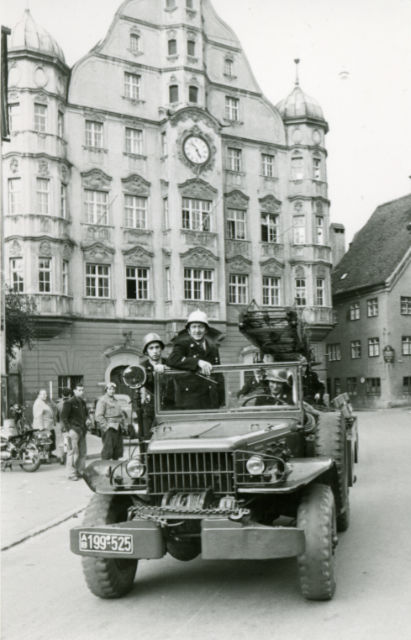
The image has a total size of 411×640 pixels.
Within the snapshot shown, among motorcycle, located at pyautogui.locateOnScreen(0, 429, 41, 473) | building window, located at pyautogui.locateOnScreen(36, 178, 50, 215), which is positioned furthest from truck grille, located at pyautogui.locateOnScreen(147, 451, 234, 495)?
building window, located at pyautogui.locateOnScreen(36, 178, 50, 215)

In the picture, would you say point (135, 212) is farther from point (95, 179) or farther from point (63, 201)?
point (63, 201)

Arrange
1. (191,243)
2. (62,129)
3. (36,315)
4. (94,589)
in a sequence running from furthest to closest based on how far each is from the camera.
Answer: (191,243) < (62,129) < (36,315) < (94,589)

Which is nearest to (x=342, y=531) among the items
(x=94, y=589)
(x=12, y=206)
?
(x=94, y=589)

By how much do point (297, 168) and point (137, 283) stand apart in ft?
39.2

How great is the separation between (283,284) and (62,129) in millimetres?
14155

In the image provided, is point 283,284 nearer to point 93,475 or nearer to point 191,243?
point 191,243

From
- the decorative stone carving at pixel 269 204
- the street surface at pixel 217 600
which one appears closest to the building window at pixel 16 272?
the decorative stone carving at pixel 269 204

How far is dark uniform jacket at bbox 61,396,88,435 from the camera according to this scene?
48.2 feet

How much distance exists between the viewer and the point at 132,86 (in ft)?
115

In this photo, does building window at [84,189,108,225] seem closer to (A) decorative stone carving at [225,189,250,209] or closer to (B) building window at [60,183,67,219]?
A: (B) building window at [60,183,67,219]

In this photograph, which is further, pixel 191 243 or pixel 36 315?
pixel 191 243

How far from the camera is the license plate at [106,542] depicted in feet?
17.8

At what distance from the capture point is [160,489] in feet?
19.0

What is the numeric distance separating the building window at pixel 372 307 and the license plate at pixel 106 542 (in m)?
41.0
